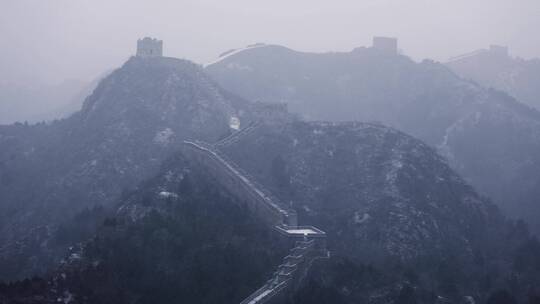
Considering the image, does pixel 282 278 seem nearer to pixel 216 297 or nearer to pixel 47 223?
pixel 216 297

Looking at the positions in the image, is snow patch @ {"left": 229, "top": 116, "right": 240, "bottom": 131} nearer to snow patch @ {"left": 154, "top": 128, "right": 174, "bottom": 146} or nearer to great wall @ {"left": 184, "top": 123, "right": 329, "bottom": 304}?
snow patch @ {"left": 154, "top": 128, "right": 174, "bottom": 146}

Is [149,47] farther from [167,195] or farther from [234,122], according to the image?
[167,195]

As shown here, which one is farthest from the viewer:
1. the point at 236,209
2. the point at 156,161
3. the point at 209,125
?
the point at 209,125

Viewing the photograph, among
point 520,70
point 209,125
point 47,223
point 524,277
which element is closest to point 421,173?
point 524,277

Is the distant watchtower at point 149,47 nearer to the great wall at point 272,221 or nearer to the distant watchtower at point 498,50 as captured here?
the great wall at point 272,221

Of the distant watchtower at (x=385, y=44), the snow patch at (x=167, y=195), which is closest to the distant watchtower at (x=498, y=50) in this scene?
the distant watchtower at (x=385, y=44)

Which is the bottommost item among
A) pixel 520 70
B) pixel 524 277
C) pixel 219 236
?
pixel 524 277

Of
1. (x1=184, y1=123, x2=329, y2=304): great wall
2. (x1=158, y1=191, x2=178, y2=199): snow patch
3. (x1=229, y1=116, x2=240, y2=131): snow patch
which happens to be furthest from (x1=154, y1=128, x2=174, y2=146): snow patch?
(x1=158, y1=191, x2=178, y2=199): snow patch
